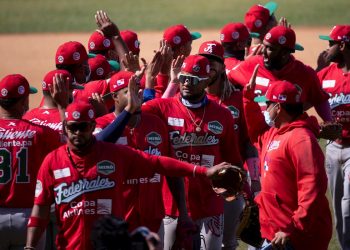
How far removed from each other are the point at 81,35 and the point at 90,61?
1950 cm

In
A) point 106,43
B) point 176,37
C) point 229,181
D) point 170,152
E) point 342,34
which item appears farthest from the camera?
point 106,43

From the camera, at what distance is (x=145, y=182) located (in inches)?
398

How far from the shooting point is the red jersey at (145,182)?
10039 mm

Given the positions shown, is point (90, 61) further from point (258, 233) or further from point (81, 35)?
point (81, 35)

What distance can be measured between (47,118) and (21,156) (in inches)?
31.3

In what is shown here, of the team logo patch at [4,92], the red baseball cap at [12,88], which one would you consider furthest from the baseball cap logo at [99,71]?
the team logo patch at [4,92]

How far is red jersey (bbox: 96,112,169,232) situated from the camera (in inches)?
395

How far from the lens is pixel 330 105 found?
1289cm

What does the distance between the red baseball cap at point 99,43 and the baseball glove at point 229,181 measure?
4.17 meters

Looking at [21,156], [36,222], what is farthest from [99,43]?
[36,222]

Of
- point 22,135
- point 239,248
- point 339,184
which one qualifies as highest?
point 22,135

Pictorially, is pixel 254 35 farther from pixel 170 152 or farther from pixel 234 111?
pixel 170 152

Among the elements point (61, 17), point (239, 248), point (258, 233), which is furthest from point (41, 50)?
point (258, 233)

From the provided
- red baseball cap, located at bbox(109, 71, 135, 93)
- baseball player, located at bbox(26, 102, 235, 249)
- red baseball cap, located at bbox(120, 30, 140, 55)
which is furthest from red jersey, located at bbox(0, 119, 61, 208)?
red baseball cap, located at bbox(120, 30, 140, 55)
